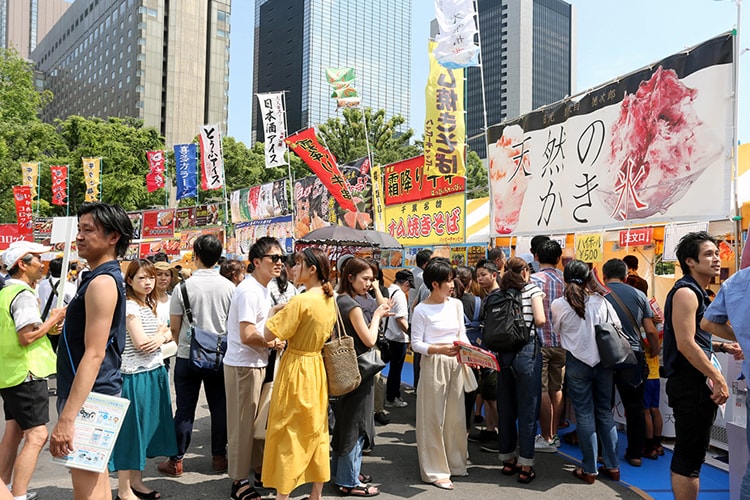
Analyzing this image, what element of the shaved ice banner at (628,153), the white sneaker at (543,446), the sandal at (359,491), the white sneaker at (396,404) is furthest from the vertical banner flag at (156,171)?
the sandal at (359,491)

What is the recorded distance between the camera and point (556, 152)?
287 inches

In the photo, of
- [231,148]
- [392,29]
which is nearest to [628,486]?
[231,148]

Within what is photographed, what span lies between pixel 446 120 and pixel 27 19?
149 meters

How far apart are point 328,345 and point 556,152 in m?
5.26

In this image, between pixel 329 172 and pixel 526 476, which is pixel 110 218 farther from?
pixel 329 172

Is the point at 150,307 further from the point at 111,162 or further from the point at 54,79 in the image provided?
the point at 54,79

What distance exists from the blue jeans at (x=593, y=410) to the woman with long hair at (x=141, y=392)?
3.18 m

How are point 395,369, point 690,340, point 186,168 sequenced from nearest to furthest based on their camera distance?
point 690,340 → point 395,369 → point 186,168

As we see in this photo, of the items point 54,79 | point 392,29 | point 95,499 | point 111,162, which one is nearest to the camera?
point 95,499

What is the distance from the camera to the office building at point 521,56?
71.6m

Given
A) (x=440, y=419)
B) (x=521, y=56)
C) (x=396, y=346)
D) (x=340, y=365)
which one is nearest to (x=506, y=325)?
(x=440, y=419)

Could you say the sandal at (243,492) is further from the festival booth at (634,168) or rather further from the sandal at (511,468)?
the festival booth at (634,168)

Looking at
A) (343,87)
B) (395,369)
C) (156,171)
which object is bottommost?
(395,369)

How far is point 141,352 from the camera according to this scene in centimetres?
358
